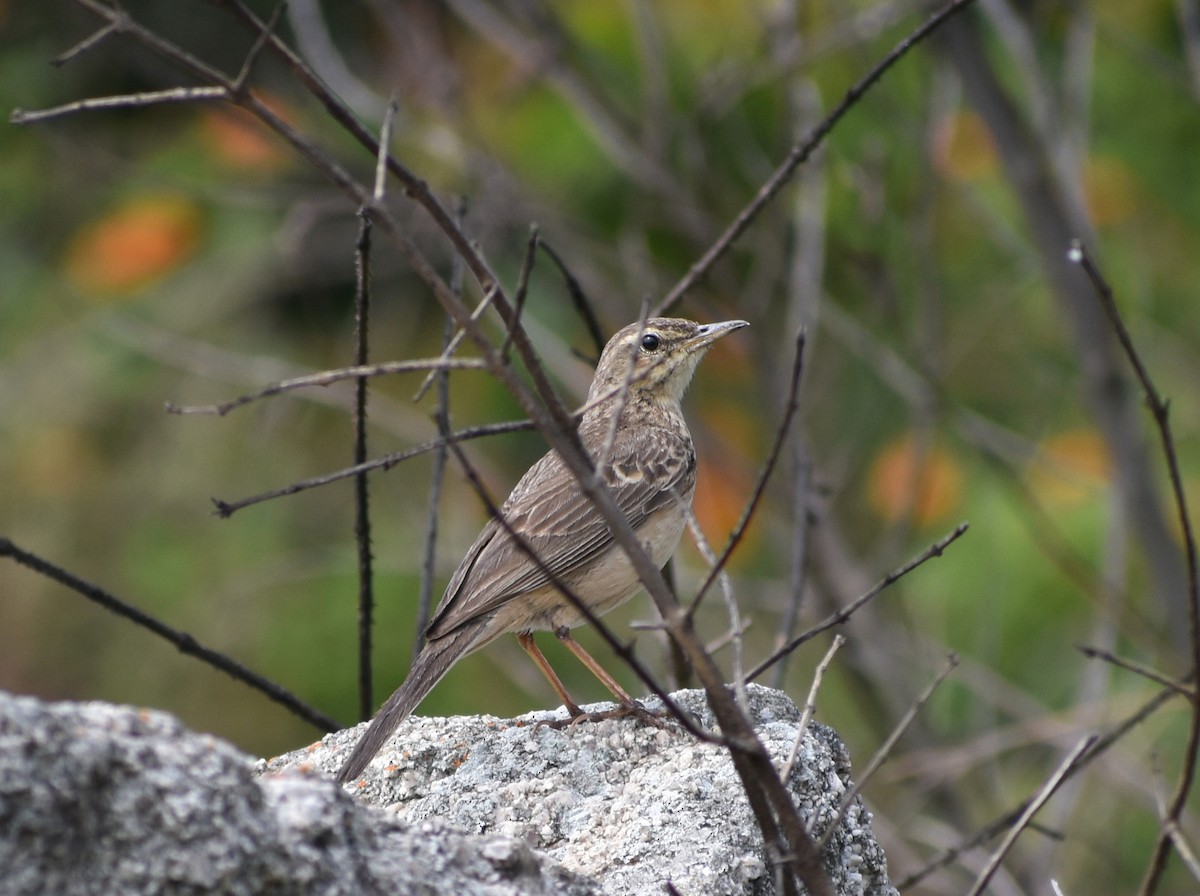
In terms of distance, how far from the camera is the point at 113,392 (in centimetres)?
917

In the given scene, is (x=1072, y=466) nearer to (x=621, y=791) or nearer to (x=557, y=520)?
(x=557, y=520)

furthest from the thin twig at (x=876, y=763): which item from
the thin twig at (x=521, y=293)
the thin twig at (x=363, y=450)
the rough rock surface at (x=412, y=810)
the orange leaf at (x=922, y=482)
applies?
the orange leaf at (x=922, y=482)

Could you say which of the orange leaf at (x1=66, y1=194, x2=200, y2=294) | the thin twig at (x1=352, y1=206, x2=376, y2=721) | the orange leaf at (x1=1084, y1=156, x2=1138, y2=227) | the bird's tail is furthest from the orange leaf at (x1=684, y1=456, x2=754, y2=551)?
the thin twig at (x1=352, y1=206, x2=376, y2=721)

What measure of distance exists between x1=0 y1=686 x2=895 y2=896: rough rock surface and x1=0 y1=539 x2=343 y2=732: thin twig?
10.4 inches

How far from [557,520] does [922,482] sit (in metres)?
4.18

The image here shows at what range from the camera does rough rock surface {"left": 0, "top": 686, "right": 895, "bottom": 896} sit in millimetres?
2229

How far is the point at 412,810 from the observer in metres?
3.60

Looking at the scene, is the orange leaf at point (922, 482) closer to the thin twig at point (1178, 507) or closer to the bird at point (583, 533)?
the bird at point (583, 533)

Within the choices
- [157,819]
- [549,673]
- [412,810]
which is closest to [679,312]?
[549,673]

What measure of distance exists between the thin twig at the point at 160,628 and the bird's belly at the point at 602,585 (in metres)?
0.85

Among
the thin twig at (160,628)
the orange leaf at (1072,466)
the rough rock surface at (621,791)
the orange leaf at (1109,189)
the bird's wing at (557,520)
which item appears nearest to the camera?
the rough rock surface at (621,791)

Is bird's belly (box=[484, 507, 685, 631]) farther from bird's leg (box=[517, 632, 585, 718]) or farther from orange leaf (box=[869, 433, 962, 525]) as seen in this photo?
orange leaf (box=[869, 433, 962, 525])

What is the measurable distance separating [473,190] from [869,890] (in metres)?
5.39

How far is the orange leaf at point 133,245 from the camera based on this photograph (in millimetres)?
9297
